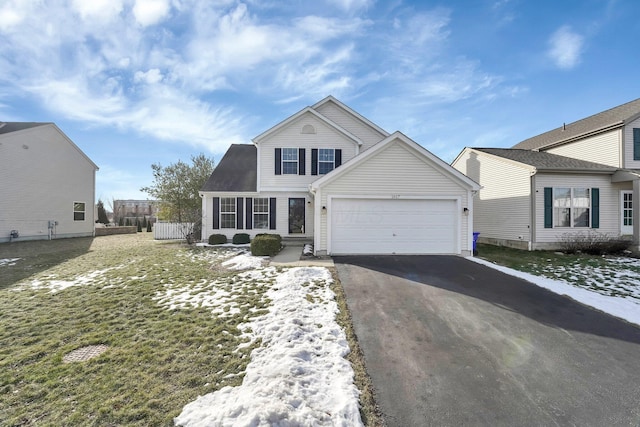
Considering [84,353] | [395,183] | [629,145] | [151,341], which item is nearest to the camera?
[84,353]

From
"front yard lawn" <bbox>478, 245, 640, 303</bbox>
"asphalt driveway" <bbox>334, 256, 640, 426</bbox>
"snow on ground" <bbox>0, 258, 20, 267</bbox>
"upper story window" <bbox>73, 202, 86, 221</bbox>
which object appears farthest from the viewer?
"upper story window" <bbox>73, 202, 86, 221</bbox>

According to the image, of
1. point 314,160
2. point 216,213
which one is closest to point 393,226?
point 314,160

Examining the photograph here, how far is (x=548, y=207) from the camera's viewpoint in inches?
496

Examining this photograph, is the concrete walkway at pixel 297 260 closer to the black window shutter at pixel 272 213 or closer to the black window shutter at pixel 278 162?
the black window shutter at pixel 272 213

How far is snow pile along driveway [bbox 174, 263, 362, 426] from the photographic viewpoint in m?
2.50

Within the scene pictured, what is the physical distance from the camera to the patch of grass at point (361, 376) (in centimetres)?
266

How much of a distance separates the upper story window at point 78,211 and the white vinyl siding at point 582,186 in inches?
1108

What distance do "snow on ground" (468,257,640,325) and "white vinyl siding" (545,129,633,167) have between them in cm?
760

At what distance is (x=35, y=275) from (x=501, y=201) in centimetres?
1950

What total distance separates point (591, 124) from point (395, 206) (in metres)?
13.7

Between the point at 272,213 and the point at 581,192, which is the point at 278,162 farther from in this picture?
the point at 581,192

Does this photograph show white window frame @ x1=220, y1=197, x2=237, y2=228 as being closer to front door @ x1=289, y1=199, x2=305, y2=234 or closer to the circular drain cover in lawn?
front door @ x1=289, y1=199, x2=305, y2=234

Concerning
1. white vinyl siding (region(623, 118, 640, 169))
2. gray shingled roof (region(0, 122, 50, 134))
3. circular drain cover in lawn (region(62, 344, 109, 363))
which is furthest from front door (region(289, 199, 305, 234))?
gray shingled roof (region(0, 122, 50, 134))

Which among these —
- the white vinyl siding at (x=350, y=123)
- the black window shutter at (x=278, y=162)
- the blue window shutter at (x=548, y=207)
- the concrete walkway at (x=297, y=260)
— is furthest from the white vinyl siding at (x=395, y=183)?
the white vinyl siding at (x=350, y=123)
